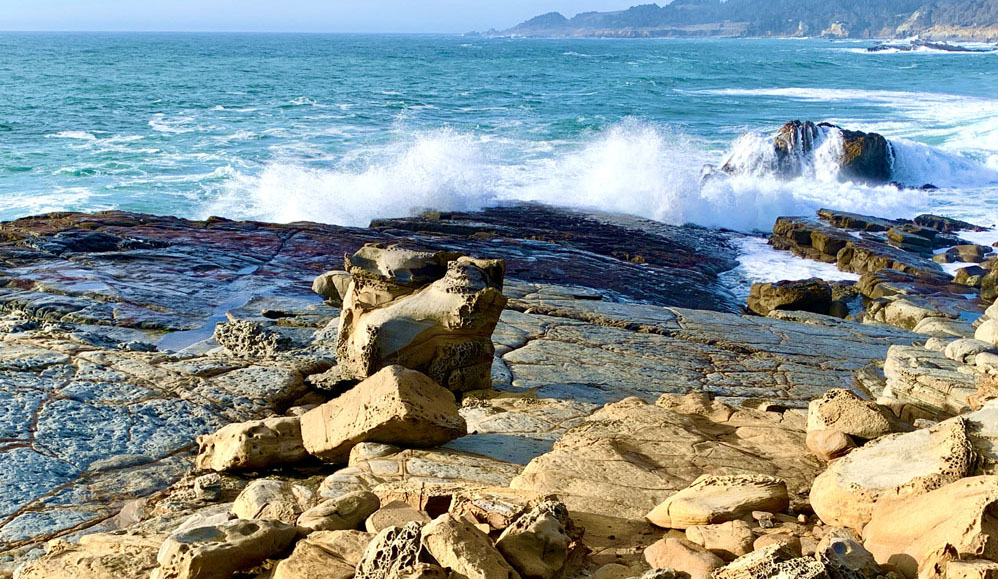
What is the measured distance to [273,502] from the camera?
352 cm

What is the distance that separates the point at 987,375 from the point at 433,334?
3.89 m

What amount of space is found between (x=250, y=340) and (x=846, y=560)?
479 cm

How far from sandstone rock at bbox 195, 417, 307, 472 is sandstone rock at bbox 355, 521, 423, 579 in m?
1.85

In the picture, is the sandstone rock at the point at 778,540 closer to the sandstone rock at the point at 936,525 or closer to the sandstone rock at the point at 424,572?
the sandstone rock at the point at 936,525

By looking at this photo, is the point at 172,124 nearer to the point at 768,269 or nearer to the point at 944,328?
the point at 768,269

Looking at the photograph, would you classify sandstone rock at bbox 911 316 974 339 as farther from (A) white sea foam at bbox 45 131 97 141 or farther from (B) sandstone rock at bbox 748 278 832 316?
(A) white sea foam at bbox 45 131 97 141

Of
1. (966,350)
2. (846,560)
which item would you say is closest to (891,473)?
(846,560)

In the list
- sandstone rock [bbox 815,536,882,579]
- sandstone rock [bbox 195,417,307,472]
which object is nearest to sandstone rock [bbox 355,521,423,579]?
sandstone rock [bbox 815,536,882,579]

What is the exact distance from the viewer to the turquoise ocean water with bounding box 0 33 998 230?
61.7ft

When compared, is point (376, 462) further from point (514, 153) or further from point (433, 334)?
point (514, 153)

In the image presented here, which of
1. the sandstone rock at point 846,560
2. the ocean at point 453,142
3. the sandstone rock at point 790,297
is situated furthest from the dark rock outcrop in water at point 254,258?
the sandstone rock at point 846,560

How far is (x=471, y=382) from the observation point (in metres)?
5.77

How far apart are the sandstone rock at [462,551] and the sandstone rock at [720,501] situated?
85 cm

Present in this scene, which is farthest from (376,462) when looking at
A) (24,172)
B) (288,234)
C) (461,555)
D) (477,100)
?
(477,100)
